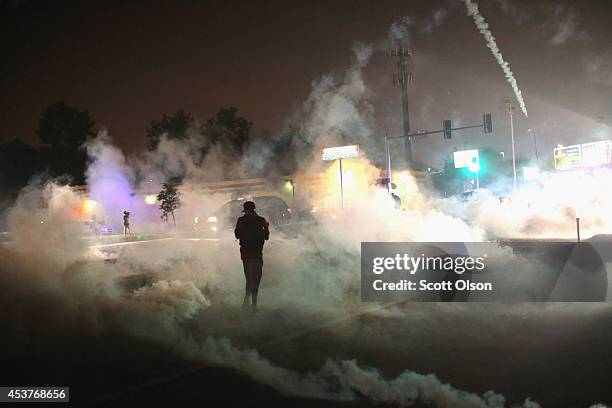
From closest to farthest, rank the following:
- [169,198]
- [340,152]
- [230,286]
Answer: [230,286] < [340,152] < [169,198]

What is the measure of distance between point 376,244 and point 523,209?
1869cm

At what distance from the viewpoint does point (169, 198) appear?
78.6ft

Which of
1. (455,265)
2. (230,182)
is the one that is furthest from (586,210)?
(455,265)

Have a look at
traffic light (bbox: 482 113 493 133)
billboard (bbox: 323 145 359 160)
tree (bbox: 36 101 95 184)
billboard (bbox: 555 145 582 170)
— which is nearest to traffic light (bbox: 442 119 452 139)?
traffic light (bbox: 482 113 493 133)

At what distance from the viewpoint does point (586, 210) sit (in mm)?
27797

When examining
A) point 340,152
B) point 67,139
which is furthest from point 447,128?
point 67,139

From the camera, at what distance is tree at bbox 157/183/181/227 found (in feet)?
77.4

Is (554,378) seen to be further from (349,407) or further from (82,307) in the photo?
(82,307)

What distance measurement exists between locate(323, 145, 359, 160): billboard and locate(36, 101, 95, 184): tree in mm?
38653

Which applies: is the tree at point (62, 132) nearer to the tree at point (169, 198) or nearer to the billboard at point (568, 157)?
the tree at point (169, 198)

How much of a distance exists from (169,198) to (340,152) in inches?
327

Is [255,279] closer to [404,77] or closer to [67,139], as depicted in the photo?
[404,77]

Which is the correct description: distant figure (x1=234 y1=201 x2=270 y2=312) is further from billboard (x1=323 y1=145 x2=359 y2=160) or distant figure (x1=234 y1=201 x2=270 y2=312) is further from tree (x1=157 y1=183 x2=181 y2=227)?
tree (x1=157 y1=183 x2=181 y2=227)

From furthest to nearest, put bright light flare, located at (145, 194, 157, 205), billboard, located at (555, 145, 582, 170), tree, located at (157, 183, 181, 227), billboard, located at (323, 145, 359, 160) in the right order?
billboard, located at (555, 145, 582, 170) → bright light flare, located at (145, 194, 157, 205) → tree, located at (157, 183, 181, 227) → billboard, located at (323, 145, 359, 160)
